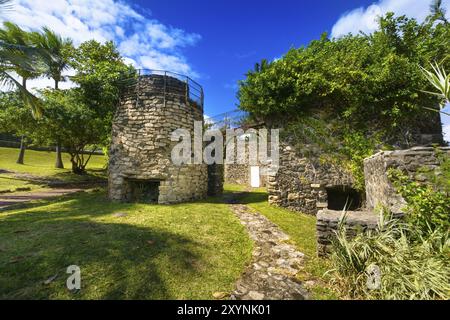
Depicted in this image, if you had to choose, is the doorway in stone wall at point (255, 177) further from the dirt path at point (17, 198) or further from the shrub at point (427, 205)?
the dirt path at point (17, 198)

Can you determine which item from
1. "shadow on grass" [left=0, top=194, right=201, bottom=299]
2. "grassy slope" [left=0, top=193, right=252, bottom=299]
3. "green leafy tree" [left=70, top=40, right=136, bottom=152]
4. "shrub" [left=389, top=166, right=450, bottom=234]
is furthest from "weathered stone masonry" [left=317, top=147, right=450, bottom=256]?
"green leafy tree" [left=70, top=40, right=136, bottom=152]

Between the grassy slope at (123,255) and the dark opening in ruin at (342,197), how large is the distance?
4.84 meters

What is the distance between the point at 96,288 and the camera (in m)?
2.61

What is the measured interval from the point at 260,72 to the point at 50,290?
8607 millimetres

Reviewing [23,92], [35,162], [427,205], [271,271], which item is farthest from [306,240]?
[35,162]

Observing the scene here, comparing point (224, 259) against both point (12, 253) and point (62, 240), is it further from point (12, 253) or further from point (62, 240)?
point (12, 253)

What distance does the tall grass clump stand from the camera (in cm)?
238

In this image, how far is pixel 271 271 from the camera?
3207mm

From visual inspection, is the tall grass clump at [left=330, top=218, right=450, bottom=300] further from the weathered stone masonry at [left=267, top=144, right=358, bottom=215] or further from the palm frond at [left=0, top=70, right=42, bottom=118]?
the palm frond at [left=0, top=70, right=42, bottom=118]

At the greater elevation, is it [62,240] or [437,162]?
[437,162]

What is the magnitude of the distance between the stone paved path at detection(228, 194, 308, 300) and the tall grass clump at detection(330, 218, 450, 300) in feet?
2.16

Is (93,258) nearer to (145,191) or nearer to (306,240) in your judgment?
(306,240)

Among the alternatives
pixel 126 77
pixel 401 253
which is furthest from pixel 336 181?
pixel 126 77

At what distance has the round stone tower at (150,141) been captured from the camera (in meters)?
7.96
